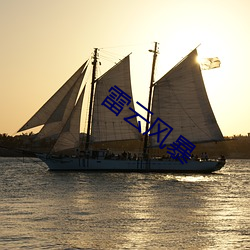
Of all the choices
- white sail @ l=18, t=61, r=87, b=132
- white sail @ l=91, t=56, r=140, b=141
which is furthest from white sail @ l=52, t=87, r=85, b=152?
white sail @ l=91, t=56, r=140, b=141

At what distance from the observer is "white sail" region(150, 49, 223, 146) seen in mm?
85125

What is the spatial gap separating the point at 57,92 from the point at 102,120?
7.29m

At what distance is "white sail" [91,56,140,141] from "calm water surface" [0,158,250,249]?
27632 mm

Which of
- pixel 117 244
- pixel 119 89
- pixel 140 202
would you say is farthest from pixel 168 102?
pixel 117 244

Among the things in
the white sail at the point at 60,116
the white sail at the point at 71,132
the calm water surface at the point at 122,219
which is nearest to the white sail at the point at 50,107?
the white sail at the point at 60,116

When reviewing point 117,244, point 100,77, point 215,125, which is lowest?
point 117,244

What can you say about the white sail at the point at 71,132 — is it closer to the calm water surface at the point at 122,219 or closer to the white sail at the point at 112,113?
the white sail at the point at 112,113

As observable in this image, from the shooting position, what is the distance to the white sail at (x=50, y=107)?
77.2 m

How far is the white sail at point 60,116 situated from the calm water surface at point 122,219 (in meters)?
23.1

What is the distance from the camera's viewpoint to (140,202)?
4550 cm

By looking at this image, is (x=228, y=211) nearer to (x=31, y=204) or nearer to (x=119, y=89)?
(x=31, y=204)

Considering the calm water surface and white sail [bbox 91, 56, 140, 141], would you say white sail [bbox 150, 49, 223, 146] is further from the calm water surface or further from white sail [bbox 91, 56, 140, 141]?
the calm water surface

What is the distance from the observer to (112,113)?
3305 inches

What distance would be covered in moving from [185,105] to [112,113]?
30.1 ft
